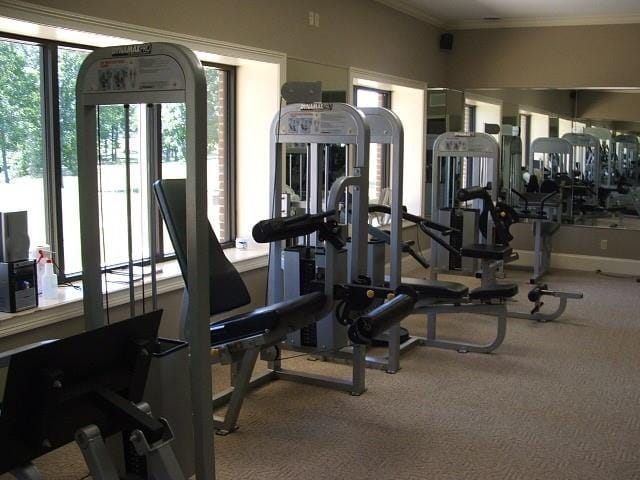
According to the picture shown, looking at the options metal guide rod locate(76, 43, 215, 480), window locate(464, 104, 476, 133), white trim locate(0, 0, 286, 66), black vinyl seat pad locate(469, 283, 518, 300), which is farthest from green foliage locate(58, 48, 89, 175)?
window locate(464, 104, 476, 133)

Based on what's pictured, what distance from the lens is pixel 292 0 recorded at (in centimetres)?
493

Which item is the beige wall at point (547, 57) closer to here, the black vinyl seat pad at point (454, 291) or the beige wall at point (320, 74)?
the beige wall at point (320, 74)

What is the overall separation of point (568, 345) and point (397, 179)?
5.64ft

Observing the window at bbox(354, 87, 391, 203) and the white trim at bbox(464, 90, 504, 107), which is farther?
the white trim at bbox(464, 90, 504, 107)

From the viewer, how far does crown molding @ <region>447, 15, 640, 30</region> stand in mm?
6777

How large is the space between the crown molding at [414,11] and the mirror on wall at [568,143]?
0.69 meters

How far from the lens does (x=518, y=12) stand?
6.73 meters

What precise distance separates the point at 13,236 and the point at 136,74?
1.29 meters

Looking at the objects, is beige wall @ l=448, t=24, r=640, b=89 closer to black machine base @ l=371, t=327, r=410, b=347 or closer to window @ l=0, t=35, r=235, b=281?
black machine base @ l=371, t=327, r=410, b=347

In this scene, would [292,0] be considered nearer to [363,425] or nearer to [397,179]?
[397,179]

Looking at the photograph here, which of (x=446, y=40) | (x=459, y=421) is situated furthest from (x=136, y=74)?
(x=446, y=40)

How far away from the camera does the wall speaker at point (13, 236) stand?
3.13 metres

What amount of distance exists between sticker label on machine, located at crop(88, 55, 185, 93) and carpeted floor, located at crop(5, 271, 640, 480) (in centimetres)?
152

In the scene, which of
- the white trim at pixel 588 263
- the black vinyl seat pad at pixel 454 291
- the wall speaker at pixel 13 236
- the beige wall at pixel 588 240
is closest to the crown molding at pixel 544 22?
the beige wall at pixel 588 240
